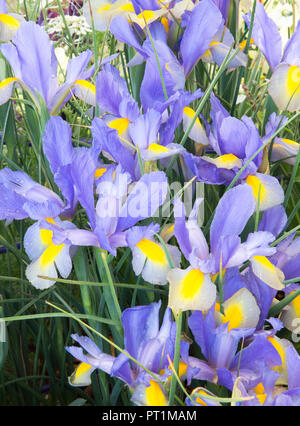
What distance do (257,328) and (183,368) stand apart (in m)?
0.12

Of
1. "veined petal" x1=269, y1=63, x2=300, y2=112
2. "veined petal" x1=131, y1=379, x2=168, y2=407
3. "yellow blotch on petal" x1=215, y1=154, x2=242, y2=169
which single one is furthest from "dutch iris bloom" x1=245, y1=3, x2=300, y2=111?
"veined petal" x1=131, y1=379, x2=168, y2=407

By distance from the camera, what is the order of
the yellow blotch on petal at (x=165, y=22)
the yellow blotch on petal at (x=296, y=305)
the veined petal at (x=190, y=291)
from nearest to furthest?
the veined petal at (x=190, y=291) → the yellow blotch on petal at (x=296, y=305) → the yellow blotch on petal at (x=165, y=22)

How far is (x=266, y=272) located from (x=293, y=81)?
1.05 feet

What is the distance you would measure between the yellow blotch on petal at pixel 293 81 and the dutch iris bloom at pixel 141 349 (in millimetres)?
377

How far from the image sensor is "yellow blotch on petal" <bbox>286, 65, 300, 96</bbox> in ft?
2.55

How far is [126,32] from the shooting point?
77 centimetres

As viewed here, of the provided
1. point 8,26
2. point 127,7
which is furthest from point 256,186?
point 8,26

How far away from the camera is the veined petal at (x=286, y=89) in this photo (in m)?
0.78

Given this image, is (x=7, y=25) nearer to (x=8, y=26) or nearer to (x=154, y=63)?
(x=8, y=26)

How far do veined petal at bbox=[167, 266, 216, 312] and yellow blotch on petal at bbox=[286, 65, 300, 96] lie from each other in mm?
329

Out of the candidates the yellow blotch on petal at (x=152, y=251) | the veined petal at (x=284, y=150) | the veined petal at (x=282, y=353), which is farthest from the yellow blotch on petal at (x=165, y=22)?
the veined petal at (x=282, y=353)

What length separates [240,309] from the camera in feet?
2.08

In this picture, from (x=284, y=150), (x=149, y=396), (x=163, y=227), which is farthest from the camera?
(x=284, y=150)

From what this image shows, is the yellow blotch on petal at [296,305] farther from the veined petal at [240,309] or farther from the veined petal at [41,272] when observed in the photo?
the veined petal at [41,272]
